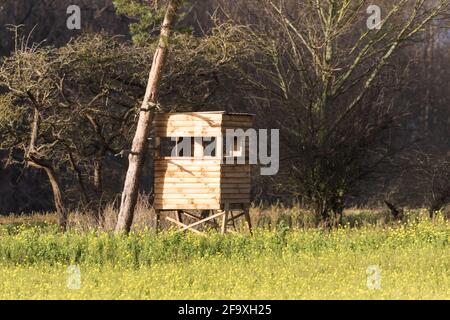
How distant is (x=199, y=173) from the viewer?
24.8 metres

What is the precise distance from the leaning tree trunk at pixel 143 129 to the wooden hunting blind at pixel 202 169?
64 cm

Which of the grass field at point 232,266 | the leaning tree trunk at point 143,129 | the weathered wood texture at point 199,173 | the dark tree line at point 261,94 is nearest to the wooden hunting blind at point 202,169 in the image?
the weathered wood texture at point 199,173

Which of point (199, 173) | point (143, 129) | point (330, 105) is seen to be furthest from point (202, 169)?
point (330, 105)

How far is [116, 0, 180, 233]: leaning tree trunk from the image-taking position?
24.7 m

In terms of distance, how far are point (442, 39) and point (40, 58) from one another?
115 feet

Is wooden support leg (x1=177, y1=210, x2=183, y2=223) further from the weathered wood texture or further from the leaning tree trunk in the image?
the leaning tree trunk

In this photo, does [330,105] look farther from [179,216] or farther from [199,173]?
[199,173]

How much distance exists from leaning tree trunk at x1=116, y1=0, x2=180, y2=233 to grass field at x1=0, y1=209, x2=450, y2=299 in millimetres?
2902

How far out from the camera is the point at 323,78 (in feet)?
97.0

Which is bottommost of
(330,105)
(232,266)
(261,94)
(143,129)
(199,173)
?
(232,266)

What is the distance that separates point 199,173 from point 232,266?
654cm

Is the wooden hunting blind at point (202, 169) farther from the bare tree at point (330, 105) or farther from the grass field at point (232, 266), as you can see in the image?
the bare tree at point (330, 105)

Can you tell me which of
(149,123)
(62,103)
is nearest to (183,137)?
(149,123)
